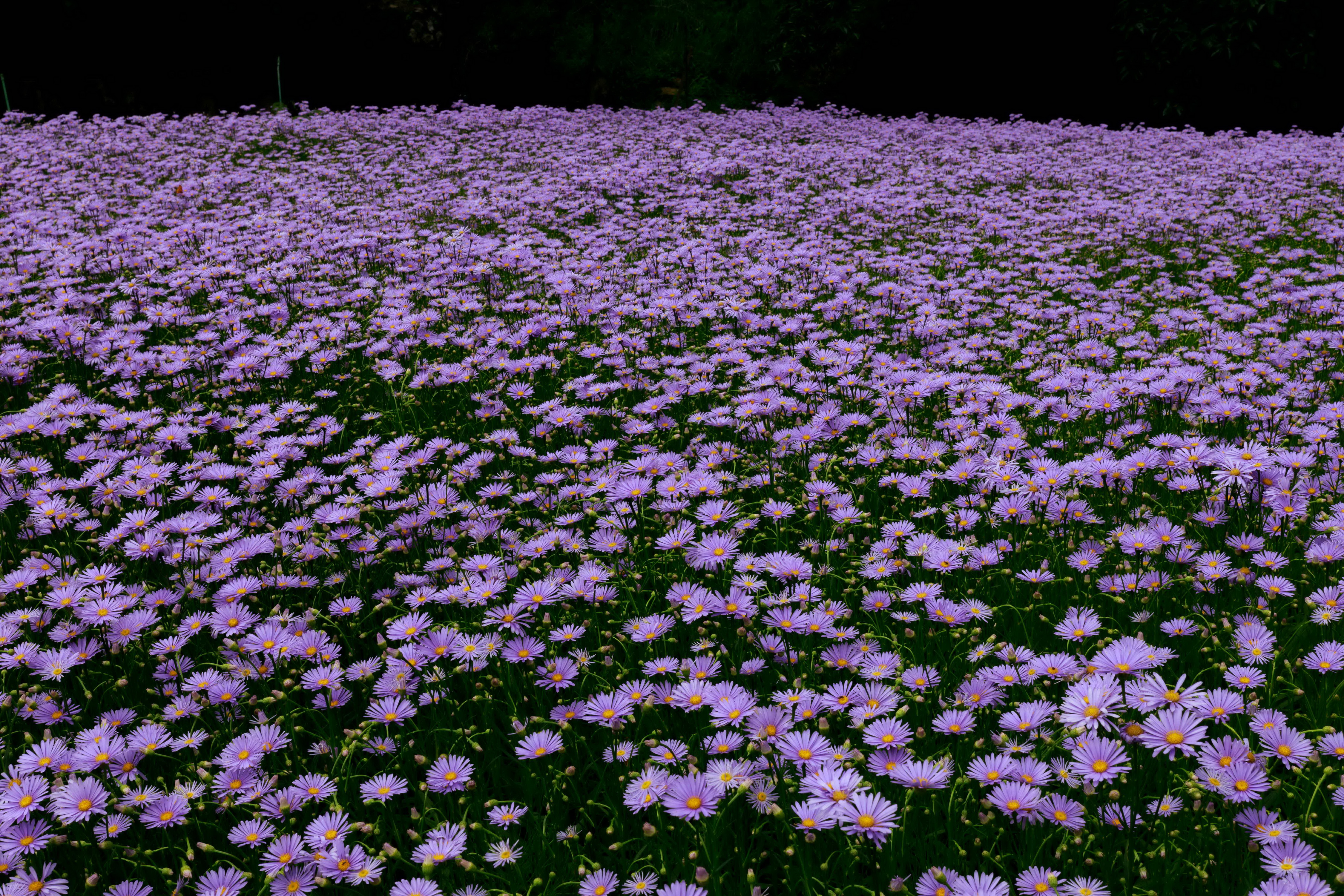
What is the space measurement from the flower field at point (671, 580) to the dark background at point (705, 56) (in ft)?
36.5

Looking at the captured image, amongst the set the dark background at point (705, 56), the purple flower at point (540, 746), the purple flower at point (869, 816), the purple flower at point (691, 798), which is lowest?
the purple flower at point (540, 746)

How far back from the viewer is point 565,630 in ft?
7.58

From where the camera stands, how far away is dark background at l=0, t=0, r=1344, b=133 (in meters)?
14.8

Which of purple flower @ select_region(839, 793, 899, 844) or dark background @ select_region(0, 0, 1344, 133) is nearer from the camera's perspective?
purple flower @ select_region(839, 793, 899, 844)

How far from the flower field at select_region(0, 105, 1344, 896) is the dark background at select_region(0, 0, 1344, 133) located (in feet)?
36.5

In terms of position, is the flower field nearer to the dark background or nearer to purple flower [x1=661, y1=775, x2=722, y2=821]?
purple flower [x1=661, y1=775, x2=722, y2=821]

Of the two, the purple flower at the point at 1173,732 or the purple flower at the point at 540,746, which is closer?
the purple flower at the point at 1173,732

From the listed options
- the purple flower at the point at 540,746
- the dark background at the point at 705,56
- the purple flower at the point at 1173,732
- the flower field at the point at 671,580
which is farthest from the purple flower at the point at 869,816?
the dark background at the point at 705,56

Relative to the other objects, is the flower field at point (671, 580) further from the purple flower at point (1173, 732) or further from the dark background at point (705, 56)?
the dark background at point (705, 56)

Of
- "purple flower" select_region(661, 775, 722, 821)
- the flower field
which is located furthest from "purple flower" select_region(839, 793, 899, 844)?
"purple flower" select_region(661, 775, 722, 821)

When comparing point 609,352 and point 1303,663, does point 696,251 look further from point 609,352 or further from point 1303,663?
point 1303,663

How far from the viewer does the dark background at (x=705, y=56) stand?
1478cm

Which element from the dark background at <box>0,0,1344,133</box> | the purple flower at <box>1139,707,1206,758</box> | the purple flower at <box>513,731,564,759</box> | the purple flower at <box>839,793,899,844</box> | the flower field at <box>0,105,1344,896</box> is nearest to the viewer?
the purple flower at <box>839,793,899,844</box>

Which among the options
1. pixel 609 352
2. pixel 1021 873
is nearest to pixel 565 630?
pixel 1021 873
